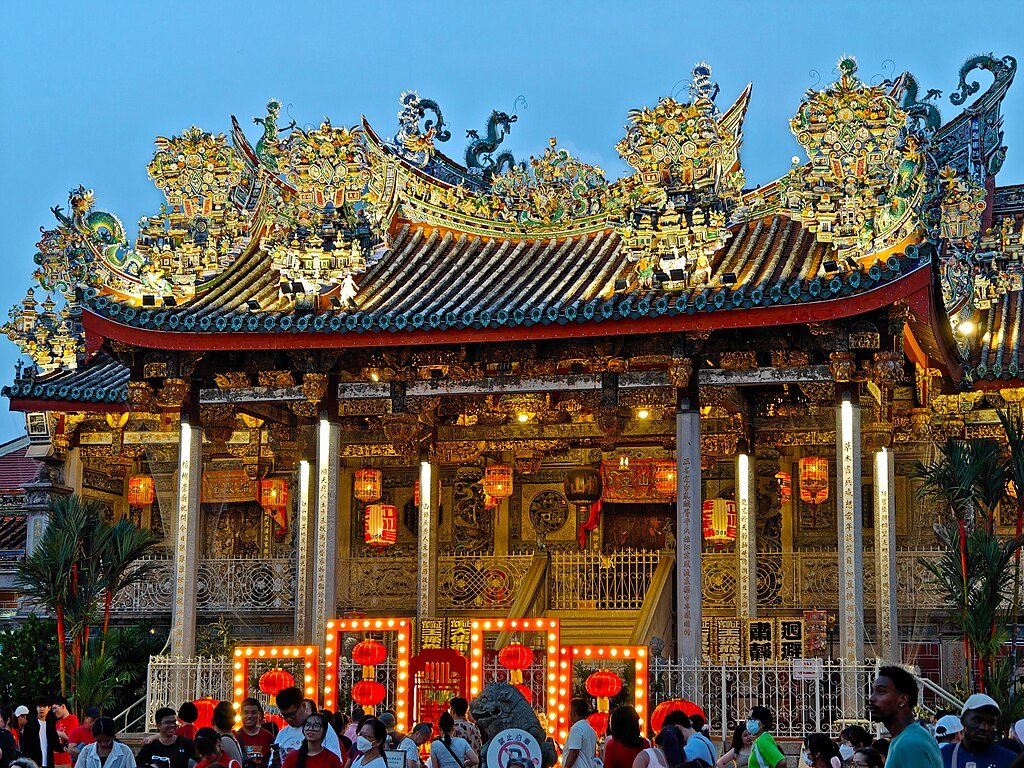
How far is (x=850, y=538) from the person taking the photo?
54.7 feet

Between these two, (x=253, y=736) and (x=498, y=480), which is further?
(x=498, y=480)

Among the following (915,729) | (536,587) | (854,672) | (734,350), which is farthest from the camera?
(536,587)

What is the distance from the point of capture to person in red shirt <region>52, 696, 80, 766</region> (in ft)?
42.2

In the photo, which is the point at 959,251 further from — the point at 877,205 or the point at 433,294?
the point at 433,294

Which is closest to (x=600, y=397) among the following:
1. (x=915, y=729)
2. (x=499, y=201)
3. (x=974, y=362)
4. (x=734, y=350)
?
(x=734, y=350)

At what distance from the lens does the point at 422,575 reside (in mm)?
21641

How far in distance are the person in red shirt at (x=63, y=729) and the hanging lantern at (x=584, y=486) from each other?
31.3 feet

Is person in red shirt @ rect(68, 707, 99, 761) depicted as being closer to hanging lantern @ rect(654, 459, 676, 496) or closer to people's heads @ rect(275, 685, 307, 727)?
people's heads @ rect(275, 685, 307, 727)

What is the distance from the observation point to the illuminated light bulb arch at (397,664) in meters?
17.6

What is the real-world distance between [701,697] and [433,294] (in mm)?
5909

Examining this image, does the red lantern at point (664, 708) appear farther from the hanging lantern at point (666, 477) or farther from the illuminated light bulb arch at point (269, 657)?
the hanging lantern at point (666, 477)

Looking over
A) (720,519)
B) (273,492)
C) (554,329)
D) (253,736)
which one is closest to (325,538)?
(554,329)

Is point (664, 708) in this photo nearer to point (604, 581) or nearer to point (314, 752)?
point (604, 581)

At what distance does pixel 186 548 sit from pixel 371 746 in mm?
9593
